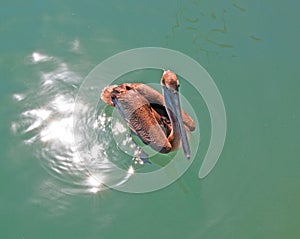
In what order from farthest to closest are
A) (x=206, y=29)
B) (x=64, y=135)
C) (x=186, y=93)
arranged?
(x=206, y=29), (x=186, y=93), (x=64, y=135)

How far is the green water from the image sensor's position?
3.04 meters

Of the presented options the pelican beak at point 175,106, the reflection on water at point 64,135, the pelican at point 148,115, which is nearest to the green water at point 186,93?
the reflection on water at point 64,135

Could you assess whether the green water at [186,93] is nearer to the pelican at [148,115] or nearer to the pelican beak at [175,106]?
the pelican at [148,115]

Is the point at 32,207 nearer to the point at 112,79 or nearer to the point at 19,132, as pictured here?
the point at 19,132

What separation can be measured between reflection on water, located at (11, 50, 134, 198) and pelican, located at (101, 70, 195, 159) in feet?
0.69

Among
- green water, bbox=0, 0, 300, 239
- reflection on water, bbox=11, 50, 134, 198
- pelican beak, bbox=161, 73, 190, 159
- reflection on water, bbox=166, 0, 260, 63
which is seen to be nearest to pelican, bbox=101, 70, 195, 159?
pelican beak, bbox=161, 73, 190, 159

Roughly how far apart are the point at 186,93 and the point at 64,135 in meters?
1.02

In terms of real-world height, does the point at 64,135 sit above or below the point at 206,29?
below

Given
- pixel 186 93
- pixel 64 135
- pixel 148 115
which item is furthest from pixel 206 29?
pixel 64 135

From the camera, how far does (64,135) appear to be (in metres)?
3.29

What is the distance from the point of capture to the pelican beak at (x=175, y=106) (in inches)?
108

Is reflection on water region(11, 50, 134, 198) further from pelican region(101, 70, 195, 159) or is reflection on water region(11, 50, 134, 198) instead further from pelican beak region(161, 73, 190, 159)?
pelican beak region(161, 73, 190, 159)

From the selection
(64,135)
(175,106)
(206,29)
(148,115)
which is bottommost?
(175,106)

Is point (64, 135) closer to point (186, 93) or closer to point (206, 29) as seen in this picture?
point (186, 93)
